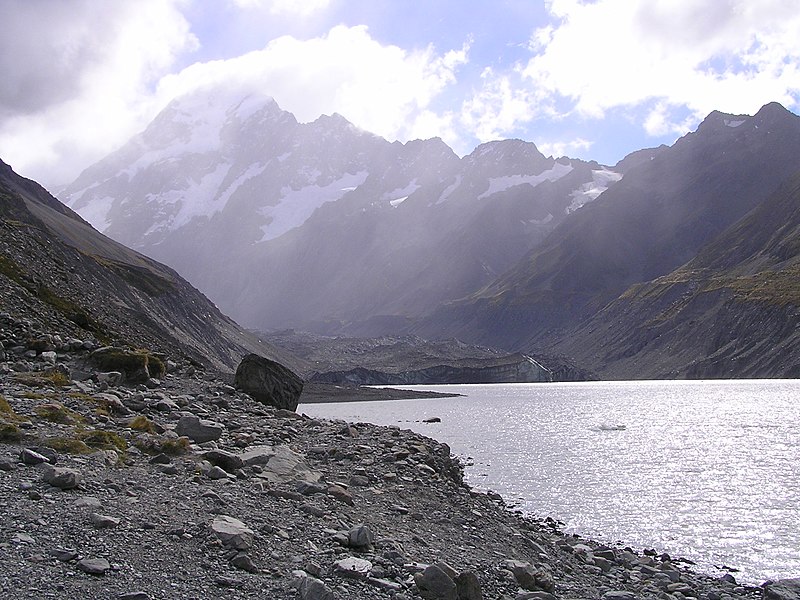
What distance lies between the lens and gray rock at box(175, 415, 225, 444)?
20312 millimetres

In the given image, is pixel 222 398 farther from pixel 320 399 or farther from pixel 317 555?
pixel 320 399

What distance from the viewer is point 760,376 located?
631 feet

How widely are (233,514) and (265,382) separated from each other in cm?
1922

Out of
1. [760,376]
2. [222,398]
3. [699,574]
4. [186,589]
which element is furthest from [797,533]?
[760,376]

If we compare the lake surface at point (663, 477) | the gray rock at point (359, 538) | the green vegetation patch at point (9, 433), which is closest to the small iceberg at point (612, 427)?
the lake surface at point (663, 477)

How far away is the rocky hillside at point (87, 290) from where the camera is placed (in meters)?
41.3

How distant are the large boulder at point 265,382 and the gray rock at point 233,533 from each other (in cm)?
1958

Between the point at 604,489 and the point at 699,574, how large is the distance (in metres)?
17.9

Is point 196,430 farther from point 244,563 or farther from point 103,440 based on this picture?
point 244,563

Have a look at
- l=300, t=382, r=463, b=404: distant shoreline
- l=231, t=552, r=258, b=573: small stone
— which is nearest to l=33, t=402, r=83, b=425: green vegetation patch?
l=231, t=552, r=258, b=573: small stone

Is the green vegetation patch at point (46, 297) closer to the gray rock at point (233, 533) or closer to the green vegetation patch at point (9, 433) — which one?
the green vegetation patch at point (9, 433)

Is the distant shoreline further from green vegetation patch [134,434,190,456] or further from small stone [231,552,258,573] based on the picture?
small stone [231,552,258,573]

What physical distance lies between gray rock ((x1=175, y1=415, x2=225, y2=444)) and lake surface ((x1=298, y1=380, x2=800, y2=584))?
16.4 meters

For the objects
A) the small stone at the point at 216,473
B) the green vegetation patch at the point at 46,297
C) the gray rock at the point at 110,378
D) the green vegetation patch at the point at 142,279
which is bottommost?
the small stone at the point at 216,473
